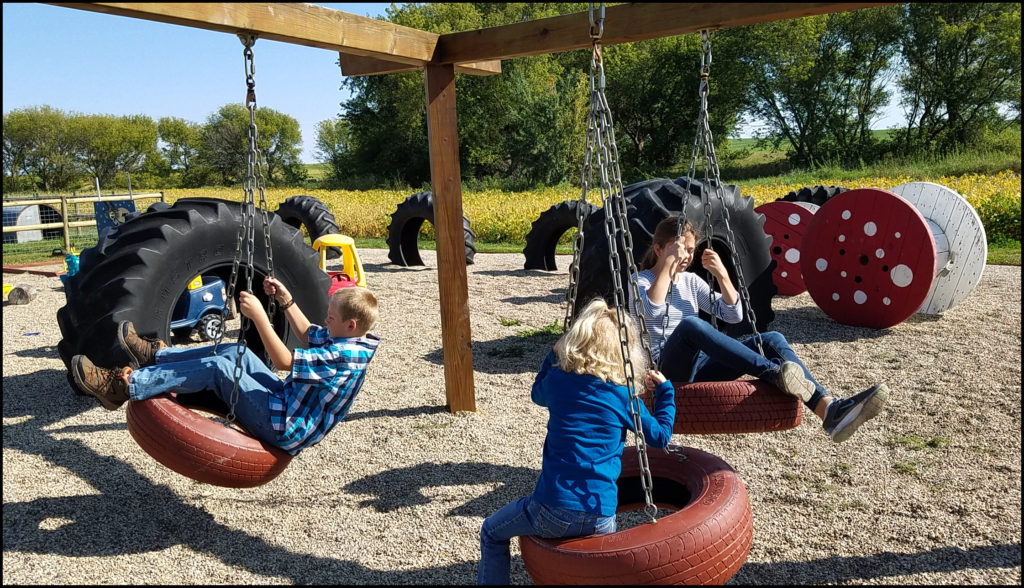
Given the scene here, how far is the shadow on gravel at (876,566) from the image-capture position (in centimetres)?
293

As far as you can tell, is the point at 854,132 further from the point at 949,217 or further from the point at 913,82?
the point at 949,217

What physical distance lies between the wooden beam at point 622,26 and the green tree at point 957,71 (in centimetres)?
3091

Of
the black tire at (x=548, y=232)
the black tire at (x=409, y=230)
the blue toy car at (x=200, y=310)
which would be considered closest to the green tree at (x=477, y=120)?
the black tire at (x=409, y=230)

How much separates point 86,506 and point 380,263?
9058mm

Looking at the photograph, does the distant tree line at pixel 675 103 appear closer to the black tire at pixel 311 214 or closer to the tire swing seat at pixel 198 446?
the black tire at pixel 311 214

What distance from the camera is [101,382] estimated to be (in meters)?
3.72

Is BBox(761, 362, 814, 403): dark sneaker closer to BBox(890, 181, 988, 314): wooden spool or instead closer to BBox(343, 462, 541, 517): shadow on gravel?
BBox(343, 462, 541, 517): shadow on gravel

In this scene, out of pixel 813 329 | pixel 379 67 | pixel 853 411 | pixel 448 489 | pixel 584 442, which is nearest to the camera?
pixel 584 442

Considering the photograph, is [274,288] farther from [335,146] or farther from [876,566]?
[335,146]

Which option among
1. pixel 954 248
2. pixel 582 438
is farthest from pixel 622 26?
pixel 954 248

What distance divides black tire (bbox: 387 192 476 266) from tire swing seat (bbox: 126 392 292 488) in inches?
334

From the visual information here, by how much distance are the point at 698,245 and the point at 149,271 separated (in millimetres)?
4262

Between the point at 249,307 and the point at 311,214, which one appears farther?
the point at 311,214

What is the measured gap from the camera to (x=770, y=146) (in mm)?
42062
